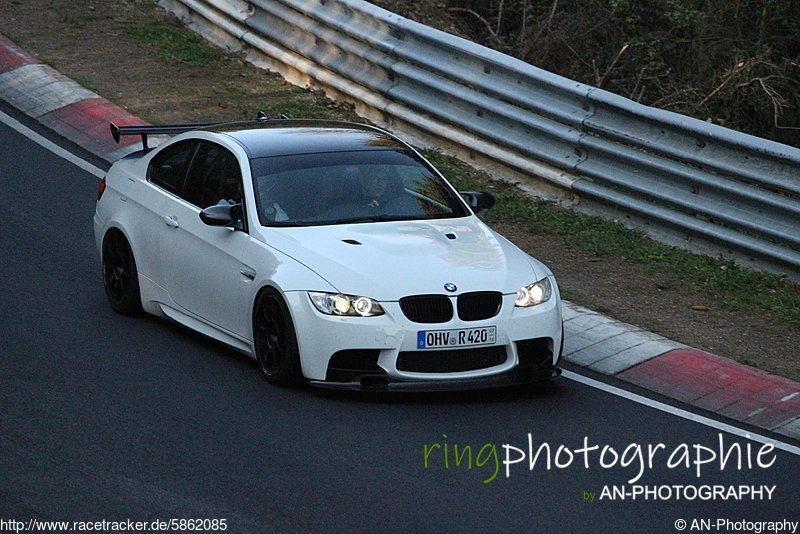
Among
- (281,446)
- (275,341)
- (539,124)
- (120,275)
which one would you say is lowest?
(120,275)

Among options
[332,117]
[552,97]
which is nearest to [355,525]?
[552,97]

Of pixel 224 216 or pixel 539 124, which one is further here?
pixel 539 124

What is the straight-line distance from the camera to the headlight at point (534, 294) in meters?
9.04

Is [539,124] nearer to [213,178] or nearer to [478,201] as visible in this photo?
[478,201]

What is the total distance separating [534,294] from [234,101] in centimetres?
834

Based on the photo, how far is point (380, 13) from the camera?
1596 cm

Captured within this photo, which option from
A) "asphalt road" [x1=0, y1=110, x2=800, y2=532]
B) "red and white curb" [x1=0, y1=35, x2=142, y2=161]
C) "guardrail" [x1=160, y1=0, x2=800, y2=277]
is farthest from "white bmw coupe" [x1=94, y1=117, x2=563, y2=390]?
"red and white curb" [x1=0, y1=35, x2=142, y2=161]

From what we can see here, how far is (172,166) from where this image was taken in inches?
422

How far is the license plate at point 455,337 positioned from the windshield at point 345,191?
129 centimetres

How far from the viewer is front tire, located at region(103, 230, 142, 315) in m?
10.6

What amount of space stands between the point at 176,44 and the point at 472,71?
523cm

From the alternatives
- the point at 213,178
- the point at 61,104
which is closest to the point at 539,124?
the point at 213,178

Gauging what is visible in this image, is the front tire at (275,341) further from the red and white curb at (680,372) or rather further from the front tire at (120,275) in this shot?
the red and white curb at (680,372)

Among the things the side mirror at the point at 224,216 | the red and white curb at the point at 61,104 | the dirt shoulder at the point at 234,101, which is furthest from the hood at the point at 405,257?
the red and white curb at the point at 61,104
